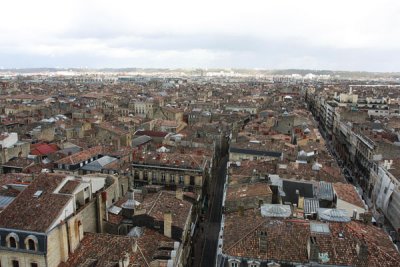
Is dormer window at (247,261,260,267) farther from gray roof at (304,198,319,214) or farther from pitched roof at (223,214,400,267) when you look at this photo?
gray roof at (304,198,319,214)

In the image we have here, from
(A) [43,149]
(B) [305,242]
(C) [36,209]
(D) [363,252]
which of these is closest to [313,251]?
(B) [305,242]

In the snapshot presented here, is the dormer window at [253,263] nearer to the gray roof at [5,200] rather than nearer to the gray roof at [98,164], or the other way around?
the gray roof at [5,200]

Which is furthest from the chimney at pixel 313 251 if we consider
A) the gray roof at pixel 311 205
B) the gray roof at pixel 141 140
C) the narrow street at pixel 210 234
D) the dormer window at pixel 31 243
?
the gray roof at pixel 141 140

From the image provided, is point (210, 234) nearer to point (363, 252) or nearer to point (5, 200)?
point (5, 200)

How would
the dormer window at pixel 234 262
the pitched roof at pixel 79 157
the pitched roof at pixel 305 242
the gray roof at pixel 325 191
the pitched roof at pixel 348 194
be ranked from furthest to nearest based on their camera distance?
the pitched roof at pixel 79 157, the gray roof at pixel 325 191, the pitched roof at pixel 348 194, the dormer window at pixel 234 262, the pitched roof at pixel 305 242

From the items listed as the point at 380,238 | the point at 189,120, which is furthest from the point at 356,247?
the point at 189,120

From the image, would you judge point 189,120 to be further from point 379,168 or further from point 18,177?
point 18,177
